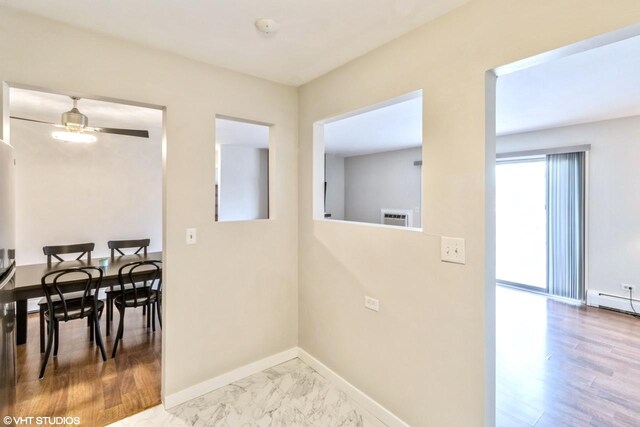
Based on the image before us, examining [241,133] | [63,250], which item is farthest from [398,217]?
[63,250]

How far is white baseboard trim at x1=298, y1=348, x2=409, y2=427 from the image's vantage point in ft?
6.50

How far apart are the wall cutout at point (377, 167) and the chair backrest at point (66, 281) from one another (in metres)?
3.07

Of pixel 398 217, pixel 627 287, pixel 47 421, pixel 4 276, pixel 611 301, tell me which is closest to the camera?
pixel 4 276

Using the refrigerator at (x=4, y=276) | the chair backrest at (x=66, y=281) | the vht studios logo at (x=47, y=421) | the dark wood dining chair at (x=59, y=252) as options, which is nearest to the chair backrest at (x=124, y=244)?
the dark wood dining chair at (x=59, y=252)

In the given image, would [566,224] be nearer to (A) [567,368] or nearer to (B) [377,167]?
(A) [567,368]

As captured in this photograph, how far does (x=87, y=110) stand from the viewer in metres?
3.49

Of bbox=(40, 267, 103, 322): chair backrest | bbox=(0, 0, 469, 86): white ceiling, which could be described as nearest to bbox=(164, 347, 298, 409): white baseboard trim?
bbox=(40, 267, 103, 322): chair backrest

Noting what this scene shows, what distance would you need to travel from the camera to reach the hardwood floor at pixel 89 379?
2.11 m

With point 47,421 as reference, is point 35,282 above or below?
above

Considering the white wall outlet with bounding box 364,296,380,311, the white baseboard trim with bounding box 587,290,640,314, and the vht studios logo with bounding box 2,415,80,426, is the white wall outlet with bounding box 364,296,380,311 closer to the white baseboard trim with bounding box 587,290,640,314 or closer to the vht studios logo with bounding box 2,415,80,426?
the vht studios logo with bounding box 2,415,80,426

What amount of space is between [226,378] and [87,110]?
338 cm

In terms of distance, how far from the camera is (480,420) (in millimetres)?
1522

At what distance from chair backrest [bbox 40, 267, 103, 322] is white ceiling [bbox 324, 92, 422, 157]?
2733 mm

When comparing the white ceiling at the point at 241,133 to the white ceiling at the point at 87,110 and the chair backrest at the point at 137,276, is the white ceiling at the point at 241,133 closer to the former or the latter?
the white ceiling at the point at 87,110
